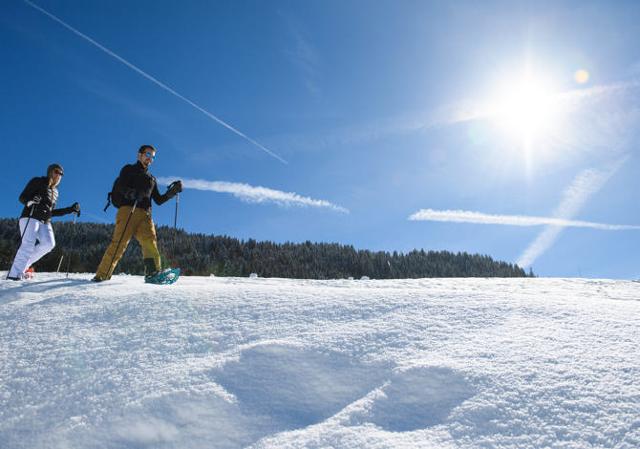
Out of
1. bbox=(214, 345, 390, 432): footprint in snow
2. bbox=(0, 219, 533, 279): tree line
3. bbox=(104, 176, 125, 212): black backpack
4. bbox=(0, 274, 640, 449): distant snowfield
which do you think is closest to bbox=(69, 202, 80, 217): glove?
bbox=(104, 176, 125, 212): black backpack

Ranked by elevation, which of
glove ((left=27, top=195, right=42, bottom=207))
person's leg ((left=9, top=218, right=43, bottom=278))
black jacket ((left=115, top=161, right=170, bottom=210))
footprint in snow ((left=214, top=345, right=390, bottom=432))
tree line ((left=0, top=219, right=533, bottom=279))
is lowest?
footprint in snow ((left=214, top=345, right=390, bottom=432))

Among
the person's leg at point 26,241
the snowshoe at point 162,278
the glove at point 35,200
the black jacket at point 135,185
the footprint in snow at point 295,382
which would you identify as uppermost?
the black jacket at point 135,185

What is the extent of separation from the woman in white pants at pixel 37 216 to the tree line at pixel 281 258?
5954 centimetres

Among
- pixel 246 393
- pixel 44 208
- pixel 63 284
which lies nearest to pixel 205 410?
pixel 246 393

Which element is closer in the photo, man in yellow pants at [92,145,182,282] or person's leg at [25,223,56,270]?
man in yellow pants at [92,145,182,282]

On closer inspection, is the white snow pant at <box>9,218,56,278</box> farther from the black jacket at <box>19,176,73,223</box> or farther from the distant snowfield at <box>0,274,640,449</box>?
the distant snowfield at <box>0,274,640,449</box>

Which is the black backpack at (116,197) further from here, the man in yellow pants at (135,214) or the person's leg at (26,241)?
the person's leg at (26,241)

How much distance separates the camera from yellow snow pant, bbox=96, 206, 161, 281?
651cm

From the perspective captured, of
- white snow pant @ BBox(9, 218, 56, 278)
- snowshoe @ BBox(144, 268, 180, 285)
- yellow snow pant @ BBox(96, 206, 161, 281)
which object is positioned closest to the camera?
snowshoe @ BBox(144, 268, 180, 285)

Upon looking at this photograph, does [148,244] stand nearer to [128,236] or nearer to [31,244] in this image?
[128,236]

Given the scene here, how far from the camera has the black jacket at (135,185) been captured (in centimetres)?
666

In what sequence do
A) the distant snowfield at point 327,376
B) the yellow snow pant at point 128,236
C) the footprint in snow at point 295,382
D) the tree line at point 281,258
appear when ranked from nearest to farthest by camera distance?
the distant snowfield at point 327,376, the footprint in snow at point 295,382, the yellow snow pant at point 128,236, the tree line at point 281,258

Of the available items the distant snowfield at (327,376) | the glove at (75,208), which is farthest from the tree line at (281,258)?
the distant snowfield at (327,376)

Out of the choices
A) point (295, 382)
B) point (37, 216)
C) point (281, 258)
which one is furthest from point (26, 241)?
point (281, 258)
